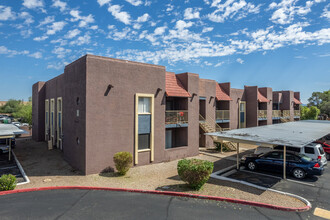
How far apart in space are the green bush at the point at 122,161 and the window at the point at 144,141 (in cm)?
230

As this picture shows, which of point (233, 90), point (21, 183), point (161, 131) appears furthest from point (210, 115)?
point (21, 183)

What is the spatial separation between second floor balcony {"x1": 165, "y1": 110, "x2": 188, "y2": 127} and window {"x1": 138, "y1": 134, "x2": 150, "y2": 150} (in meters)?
2.43

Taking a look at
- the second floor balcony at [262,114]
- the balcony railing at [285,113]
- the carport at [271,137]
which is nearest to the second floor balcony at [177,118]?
the carport at [271,137]

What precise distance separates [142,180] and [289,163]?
9.42 metres

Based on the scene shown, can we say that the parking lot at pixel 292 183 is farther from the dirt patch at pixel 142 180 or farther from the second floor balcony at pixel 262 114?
the second floor balcony at pixel 262 114

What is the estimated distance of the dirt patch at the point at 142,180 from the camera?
10.2 m

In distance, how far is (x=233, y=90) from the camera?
28969 mm

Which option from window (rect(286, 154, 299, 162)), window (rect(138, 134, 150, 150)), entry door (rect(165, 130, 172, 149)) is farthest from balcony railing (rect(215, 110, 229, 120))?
window (rect(286, 154, 299, 162))

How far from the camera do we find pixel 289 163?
42.8ft

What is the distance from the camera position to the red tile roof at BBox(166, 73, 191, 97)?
18.1 m

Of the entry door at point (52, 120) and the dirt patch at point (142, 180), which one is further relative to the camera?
the entry door at point (52, 120)

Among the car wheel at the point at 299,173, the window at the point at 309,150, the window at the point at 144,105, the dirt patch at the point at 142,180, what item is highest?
the window at the point at 144,105

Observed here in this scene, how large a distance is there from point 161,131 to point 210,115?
31.7 ft

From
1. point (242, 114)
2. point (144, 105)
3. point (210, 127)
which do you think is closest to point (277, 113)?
point (242, 114)
